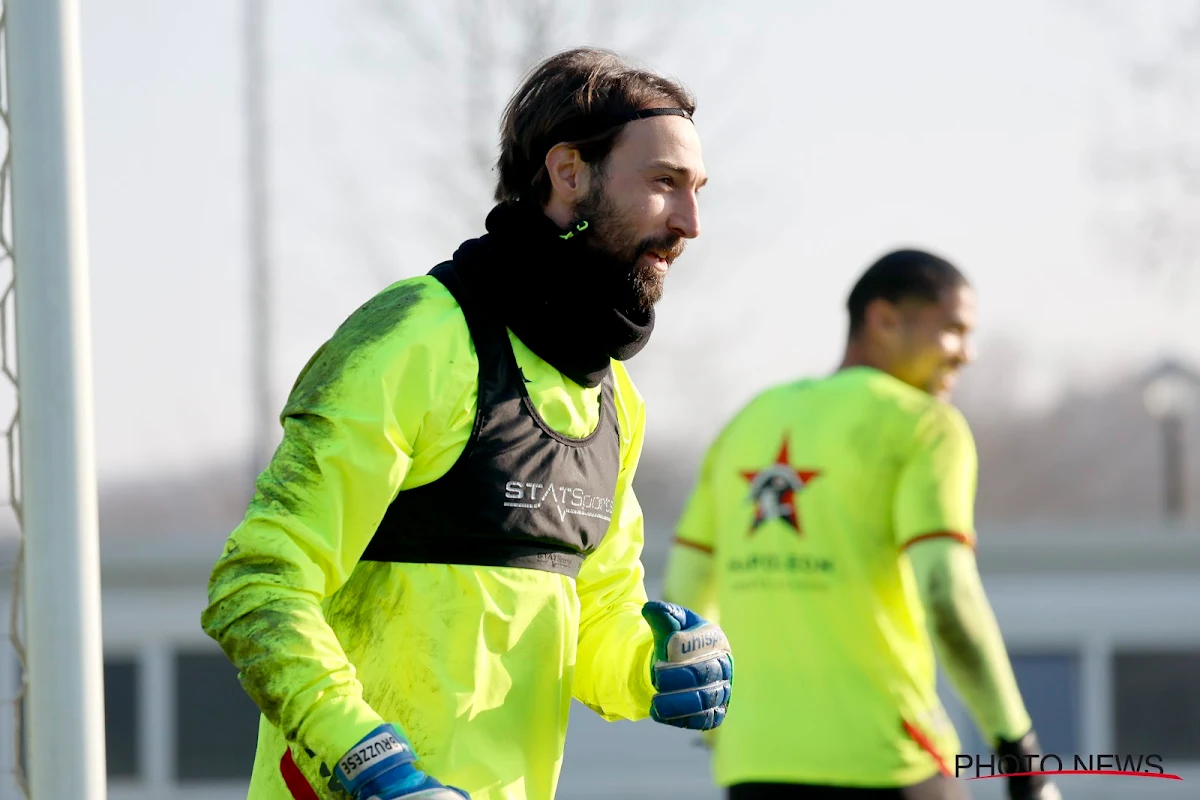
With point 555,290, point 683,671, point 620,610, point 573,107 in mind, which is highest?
point 573,107

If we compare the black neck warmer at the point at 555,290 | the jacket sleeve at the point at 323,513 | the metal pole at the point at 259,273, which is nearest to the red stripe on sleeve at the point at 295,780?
the jacket sleeve at the point at 323,513

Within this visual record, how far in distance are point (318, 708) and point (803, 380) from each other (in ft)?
9.37

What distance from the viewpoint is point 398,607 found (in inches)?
99.2

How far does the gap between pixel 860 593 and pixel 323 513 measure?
2.43 m

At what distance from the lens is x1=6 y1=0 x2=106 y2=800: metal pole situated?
2.81 meters

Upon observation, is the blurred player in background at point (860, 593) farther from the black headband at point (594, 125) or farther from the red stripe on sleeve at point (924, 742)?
the black headband at point (594, 125)

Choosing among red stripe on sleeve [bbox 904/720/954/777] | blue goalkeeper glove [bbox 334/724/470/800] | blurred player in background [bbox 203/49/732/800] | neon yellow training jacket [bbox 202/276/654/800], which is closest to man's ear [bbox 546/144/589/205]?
blurred player in background [bbox 203/49/732/800]

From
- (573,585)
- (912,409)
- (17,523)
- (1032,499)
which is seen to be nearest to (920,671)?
(912,409)

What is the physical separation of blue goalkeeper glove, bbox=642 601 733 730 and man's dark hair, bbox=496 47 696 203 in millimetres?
757

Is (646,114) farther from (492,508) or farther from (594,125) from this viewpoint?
(492,508)

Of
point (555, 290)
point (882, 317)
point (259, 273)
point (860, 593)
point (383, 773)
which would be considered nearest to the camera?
point (383, 773)

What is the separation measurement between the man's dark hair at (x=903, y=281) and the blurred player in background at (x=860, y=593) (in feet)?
0.25

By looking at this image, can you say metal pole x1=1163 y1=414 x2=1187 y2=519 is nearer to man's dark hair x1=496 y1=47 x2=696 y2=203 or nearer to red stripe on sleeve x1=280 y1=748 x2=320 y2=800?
man's dark hair x1=496 y1=47 x2=696 y2=203

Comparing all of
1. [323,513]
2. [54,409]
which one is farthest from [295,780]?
[54,409]
